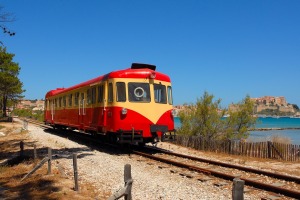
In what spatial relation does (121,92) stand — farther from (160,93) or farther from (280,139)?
(280,139)

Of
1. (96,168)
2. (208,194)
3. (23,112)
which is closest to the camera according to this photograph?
(208,194)

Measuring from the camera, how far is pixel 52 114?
27.4m

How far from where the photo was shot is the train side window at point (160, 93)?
14.4m

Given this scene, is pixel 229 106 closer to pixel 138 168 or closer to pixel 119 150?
pixel 119 150

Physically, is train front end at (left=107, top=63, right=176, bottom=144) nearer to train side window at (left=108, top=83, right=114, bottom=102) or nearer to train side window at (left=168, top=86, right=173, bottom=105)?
train side window at (left=108, top=83, right=114, bottom=102)

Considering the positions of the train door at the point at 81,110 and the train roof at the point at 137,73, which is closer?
the train roof at the point at 137,73

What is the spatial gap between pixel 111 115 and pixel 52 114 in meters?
15.3

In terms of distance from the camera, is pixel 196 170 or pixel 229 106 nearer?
pixel 196 170

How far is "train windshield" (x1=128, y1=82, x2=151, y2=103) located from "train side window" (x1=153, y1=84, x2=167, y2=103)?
371mm

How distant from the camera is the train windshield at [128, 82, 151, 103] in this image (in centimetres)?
1382

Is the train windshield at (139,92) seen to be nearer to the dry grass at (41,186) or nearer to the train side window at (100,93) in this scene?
the train side window at (100,93)

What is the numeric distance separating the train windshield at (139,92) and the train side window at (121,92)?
0.27m

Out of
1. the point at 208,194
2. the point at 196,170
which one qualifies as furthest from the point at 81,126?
the point at 208,194

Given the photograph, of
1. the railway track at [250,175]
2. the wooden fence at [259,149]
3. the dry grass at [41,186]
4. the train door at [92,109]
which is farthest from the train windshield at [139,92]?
the wooden fence at [259,149]
